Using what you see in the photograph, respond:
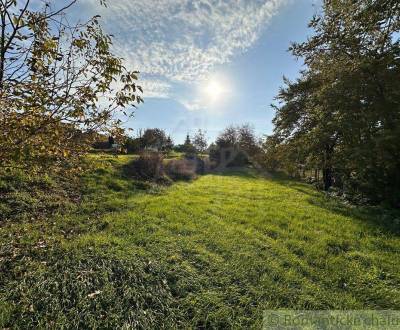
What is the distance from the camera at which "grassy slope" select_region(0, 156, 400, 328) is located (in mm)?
3629

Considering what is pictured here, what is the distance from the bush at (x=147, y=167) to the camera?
14.9 meters

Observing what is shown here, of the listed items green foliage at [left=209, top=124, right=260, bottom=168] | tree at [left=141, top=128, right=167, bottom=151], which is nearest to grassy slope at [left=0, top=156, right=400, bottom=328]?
tree at [left=141, top=128, right=167, bottom=151]

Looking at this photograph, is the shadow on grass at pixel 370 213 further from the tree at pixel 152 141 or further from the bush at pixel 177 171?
the tree at pixel 152 141

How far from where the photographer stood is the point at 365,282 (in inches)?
189

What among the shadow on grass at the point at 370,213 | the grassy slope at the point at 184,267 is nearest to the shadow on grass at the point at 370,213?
the shadow on grass at the point at 370,213

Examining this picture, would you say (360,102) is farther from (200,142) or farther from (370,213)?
(200,142)

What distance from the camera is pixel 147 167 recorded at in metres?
15.9

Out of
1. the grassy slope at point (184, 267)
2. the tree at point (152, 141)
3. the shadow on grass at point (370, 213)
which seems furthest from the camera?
the tree at point (152, 141)

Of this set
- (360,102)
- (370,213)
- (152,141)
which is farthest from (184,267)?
(152,141)

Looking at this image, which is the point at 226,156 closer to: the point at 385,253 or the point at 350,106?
the point at 350,106

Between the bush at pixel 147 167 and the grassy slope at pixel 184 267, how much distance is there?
6.57 metres

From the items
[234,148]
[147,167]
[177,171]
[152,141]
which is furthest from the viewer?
[234,148]

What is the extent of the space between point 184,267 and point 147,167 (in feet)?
37.8

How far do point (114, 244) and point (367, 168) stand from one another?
9.86 m
